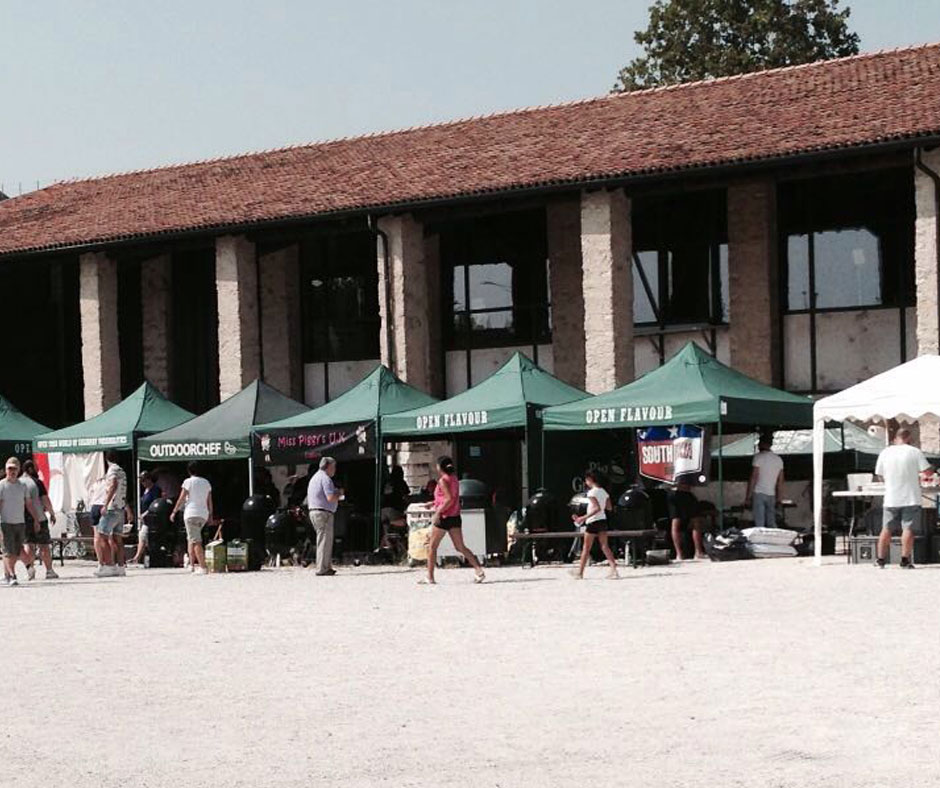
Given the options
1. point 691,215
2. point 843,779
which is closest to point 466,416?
point 691,215

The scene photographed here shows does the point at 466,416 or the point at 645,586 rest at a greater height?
the point at 466,416

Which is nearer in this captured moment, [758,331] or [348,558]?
[348,558]

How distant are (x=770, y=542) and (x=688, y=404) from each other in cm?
198

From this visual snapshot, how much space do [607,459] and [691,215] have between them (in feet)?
25.3

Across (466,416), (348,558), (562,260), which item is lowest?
(348,558)

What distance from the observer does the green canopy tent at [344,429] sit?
2652 cm

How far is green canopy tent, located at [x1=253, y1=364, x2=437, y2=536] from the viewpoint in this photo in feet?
87.0

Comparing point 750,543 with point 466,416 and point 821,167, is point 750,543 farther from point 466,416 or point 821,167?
point 821,167

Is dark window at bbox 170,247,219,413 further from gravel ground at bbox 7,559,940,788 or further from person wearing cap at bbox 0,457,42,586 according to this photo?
gravel ground at bbox 7,559,940,788

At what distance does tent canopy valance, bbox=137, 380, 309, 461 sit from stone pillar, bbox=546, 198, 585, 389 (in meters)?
6.48

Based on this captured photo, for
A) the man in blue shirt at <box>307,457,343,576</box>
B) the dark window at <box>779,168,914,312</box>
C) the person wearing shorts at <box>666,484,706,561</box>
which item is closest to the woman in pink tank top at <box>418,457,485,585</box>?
the man in blue shirt at <box>307,457,343,576</box>

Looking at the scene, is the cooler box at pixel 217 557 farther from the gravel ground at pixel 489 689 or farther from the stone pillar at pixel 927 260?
the stone pillar at pixel 927 260

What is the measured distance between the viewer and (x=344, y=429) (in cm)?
2659

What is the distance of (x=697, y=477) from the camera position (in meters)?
24.6
